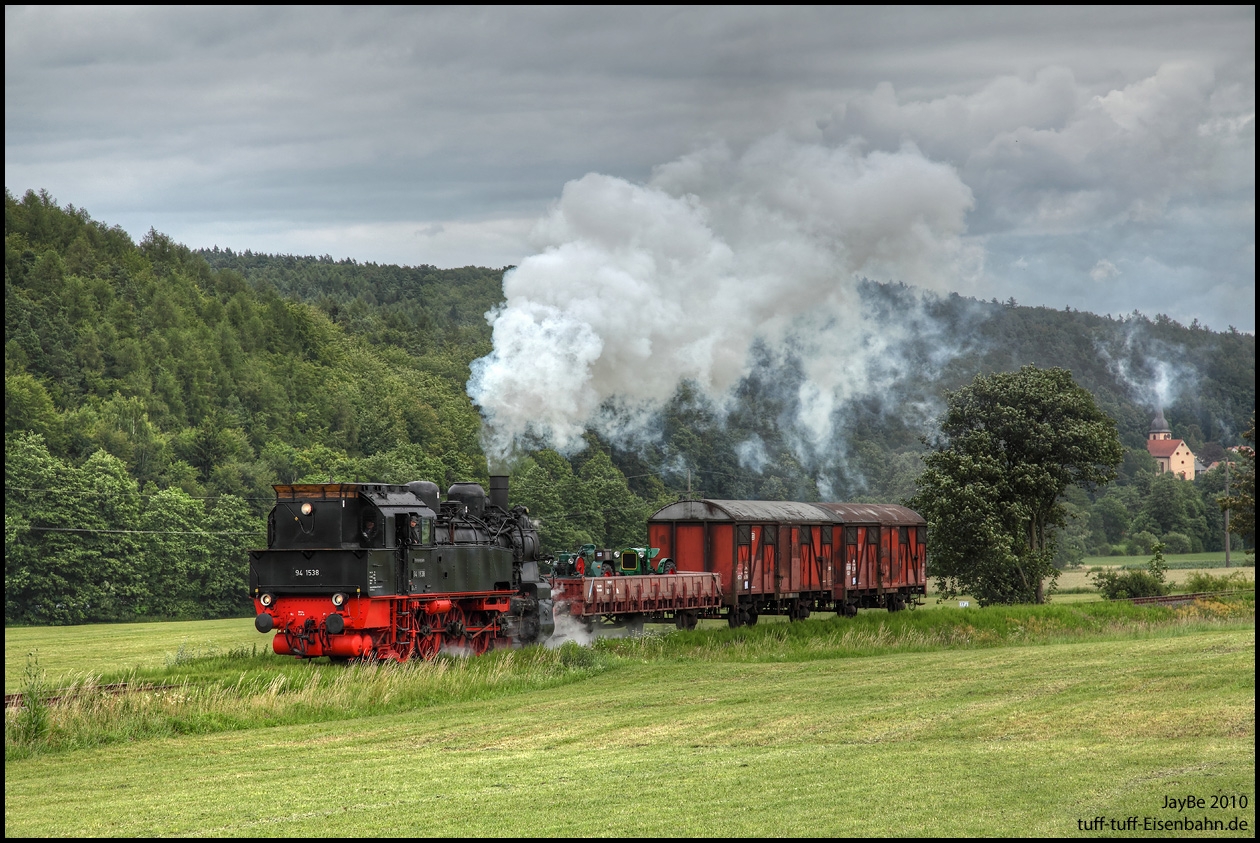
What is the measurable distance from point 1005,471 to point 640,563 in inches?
711

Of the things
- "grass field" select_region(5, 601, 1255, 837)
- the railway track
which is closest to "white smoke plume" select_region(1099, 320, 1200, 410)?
"grass field" select_region(5, 601, 1255, 837)

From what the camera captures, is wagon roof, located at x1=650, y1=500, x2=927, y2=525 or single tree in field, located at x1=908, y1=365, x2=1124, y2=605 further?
single tree in field, located at x1=908, y1=365, x2=1124, y2=605

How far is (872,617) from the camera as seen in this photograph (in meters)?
42.2

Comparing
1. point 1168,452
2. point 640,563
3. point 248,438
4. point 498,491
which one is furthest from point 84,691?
point 1168,452

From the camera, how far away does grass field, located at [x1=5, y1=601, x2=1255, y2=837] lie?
11.9 meters

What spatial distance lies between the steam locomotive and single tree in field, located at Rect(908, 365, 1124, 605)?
23680mm

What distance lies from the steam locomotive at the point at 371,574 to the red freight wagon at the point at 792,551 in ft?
30.6

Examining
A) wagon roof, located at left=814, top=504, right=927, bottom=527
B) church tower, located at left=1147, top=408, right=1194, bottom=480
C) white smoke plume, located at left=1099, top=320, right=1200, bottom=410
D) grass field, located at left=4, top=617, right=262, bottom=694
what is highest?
white smoke plume, located at left=1099, top=320, right=1200, bottom=410

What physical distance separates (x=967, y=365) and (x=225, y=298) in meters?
92.4

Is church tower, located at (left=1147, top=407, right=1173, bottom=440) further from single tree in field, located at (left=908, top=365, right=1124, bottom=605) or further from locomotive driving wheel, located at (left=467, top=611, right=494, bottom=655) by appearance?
locomotive driving wheel, located at (left=467, top=611, right=494, bottom=655)

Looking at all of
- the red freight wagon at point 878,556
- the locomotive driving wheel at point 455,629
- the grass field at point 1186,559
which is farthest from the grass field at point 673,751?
the grass field at point 1186,559

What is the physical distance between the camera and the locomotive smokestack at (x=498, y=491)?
1371 inches

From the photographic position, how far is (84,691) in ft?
64.2

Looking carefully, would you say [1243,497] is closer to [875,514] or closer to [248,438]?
[875,514]
